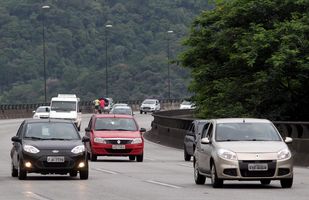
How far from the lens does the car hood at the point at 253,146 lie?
67.9 feet

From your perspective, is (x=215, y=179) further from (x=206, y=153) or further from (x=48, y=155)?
(x=48, y=155)

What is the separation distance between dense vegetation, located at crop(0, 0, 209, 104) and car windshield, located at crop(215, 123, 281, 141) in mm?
143288

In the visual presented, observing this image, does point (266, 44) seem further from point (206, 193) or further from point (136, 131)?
point (206, 193)

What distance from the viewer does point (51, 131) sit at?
2483cm

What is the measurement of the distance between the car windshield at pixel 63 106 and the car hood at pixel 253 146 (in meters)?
43.6

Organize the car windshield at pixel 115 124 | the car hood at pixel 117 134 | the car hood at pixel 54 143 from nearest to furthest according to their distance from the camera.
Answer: the car hood at pixel 54 143 → the car hood at pixel 117 134 → the car windshield at pixel 115 124

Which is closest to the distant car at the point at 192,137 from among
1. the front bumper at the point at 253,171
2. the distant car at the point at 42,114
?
the front bumper at the point at 253,171

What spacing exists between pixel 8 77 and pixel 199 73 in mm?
121959

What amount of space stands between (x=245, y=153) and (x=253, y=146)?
330mm

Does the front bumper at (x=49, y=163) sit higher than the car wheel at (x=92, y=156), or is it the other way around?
the front bumper at (x=49, y=163)

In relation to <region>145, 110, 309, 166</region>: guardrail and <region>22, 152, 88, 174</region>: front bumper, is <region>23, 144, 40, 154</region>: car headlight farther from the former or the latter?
<region>145, 110, 309, 166</region>: guardrail

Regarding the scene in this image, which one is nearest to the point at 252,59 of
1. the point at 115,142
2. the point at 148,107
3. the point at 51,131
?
the point at 115,142

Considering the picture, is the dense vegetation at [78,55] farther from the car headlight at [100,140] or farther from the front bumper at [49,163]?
the front bumper at [49,163]

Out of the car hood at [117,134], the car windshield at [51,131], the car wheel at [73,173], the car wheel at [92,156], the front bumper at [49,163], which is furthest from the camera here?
the car hood at [117,134]
